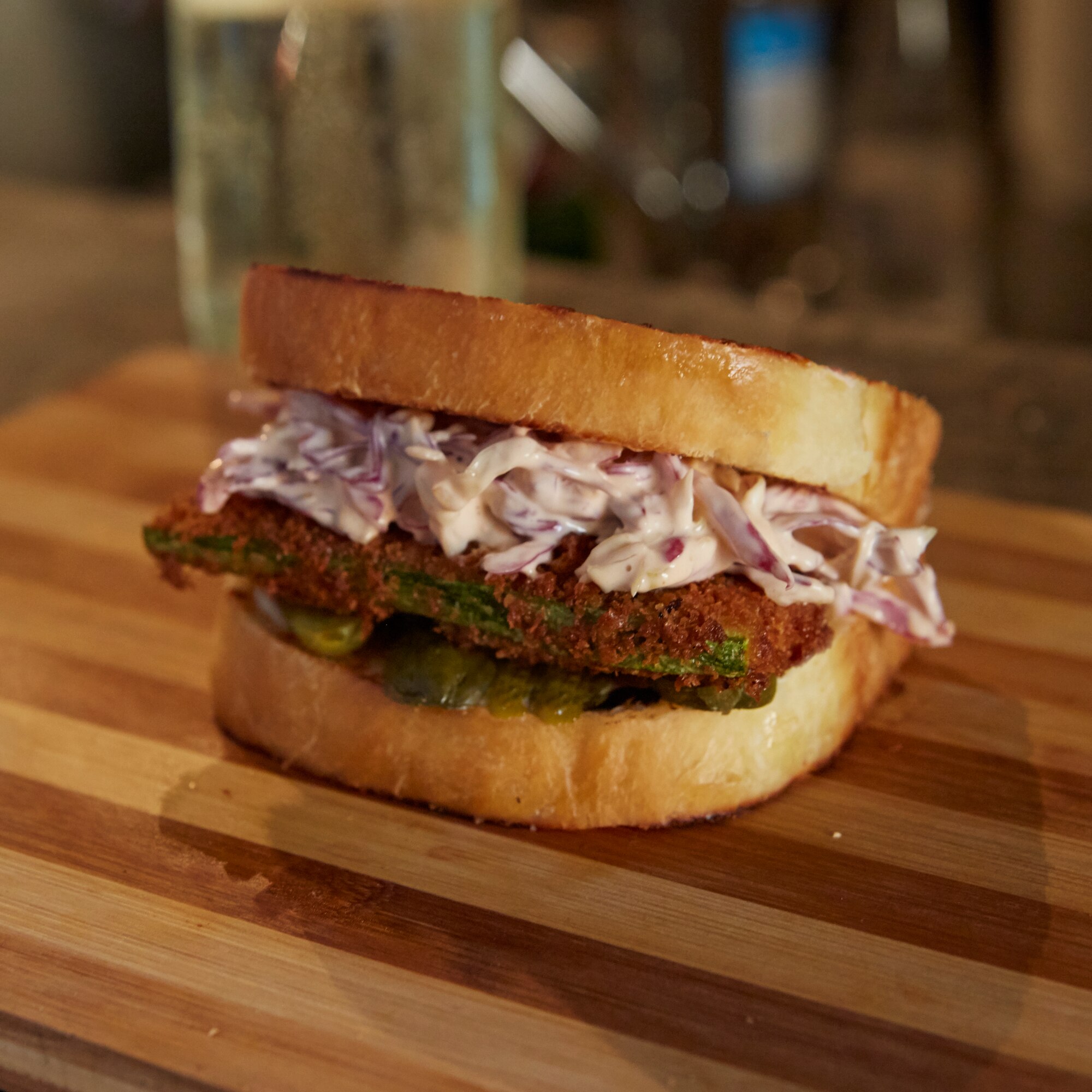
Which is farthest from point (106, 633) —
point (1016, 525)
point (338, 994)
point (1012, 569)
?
point (1016, 525)

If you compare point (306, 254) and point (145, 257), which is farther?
point (145, 257)

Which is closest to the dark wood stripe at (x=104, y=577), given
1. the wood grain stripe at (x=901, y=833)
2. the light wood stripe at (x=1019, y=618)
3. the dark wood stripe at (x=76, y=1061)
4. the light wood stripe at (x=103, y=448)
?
the light wood stripe at (x=103, y=448)

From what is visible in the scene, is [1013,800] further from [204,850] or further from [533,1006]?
[204,850]

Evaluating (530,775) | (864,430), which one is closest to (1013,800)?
(864,430)

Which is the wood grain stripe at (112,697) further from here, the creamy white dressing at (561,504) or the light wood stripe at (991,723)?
the light wood stripe at (991,723)

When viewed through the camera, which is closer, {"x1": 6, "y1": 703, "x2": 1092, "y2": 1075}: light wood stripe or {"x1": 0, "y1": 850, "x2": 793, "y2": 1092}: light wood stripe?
{"x1": 0, "y1": 850, "x2": 793, "y2": 1092}: light wood stripe

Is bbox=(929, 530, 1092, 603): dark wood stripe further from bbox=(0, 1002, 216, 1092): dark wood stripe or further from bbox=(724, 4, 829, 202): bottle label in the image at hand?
bbox=(724, 4, 829, 202): bottle label

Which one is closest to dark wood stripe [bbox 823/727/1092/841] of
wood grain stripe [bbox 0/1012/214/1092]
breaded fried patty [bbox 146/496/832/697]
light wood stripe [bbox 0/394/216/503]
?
breaded fried patty [bbox 146/496/832/697]
